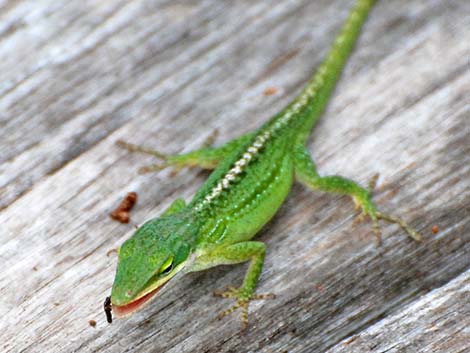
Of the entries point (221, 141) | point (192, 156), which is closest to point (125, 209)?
point (192, 156)

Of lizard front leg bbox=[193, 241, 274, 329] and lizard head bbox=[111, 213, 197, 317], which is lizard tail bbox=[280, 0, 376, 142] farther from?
lizard head bbox=[111, 213, 197, 317]

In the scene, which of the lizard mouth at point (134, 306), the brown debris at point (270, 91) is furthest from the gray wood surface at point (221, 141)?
the lizard mouth at point (134, 306)

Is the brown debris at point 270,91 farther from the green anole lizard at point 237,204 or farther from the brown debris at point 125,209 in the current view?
the brown debris at point 125,209

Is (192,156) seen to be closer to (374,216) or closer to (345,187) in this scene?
(345,187)

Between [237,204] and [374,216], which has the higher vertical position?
[237,204]

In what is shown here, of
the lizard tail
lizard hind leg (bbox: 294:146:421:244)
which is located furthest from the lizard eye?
the lizard tail

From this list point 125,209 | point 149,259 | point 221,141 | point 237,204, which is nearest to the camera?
point 149,259

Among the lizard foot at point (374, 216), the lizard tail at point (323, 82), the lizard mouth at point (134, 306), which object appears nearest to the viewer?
the lizard mouth at point (134, 306)

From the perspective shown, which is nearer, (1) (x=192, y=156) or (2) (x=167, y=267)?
(2) (x=167, y=267)
